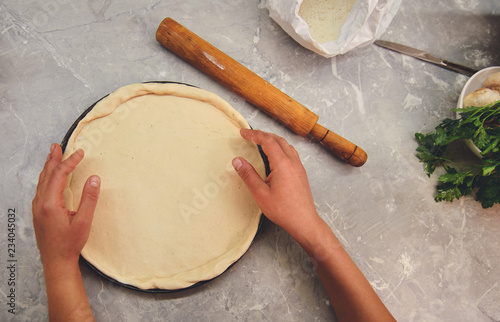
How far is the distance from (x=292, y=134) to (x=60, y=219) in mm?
932

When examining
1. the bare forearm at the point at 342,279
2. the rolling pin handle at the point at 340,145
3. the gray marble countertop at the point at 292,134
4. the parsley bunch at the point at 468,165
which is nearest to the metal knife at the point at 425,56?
the gray marble countertop at the point at 292,134

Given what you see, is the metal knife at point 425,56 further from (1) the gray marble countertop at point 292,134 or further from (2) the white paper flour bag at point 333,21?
(2) the white paper flour bag at point 333,21

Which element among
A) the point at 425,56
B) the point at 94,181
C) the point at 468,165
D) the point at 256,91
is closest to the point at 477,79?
the point at 425,56

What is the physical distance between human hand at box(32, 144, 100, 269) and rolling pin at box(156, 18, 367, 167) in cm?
62

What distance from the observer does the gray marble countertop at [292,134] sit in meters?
1.27

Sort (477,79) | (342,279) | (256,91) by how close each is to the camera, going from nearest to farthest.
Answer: (342,279) < (256,91) < (477,79)

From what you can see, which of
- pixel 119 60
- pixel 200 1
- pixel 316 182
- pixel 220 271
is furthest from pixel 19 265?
pixel 200 1

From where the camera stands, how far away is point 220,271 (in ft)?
3.76

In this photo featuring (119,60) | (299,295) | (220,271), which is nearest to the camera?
(220,271)

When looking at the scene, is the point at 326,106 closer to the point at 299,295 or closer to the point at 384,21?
the point at 384,21

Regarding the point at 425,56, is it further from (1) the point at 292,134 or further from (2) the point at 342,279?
(2) the point at 342,279

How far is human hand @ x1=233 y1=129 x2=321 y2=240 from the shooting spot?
1.12m

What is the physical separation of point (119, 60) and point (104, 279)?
0.91 meters

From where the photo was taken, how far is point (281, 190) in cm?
112
